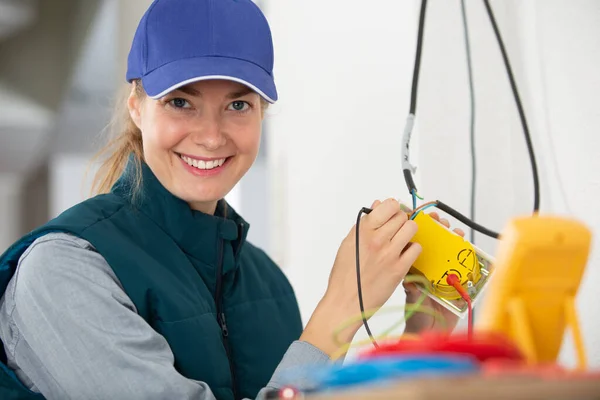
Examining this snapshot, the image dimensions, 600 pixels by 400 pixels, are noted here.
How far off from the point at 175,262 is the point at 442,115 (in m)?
0.57

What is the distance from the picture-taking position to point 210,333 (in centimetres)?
121

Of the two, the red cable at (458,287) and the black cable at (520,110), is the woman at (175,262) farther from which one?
the black cable at (520,110)

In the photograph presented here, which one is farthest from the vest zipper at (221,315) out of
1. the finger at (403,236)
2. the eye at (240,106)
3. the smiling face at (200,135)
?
the finger at (403,236)

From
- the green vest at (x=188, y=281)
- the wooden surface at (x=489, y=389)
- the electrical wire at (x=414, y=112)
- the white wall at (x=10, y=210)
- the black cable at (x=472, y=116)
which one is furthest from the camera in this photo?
the white wall at (x=10, y=210)

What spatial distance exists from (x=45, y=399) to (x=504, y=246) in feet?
2.37

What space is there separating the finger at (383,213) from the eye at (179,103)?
14.0 inches

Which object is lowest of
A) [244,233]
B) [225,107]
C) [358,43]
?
[244,233]

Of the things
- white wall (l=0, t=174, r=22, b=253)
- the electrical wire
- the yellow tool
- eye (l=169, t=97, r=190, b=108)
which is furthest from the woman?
white wall (l=0, t=174, r=22, b=253)

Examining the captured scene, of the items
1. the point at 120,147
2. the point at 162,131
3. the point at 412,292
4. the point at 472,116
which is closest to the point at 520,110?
the point at 472,116

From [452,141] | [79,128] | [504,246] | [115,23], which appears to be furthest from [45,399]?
[79,128]

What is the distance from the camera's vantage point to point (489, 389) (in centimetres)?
47

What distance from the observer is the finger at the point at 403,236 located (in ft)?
3.64

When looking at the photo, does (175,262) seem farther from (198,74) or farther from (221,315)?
(198,74)

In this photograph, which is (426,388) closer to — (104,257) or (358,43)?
(104,257)
